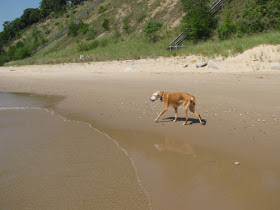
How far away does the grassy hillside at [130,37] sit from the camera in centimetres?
1952

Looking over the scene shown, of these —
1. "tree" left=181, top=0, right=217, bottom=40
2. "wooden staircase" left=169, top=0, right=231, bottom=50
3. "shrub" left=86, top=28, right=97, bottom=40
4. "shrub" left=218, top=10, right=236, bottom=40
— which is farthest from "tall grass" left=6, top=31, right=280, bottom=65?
"shrub" left=86, top=28, right=97, bottom=40

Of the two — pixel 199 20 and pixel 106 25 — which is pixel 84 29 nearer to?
pixel 106 25

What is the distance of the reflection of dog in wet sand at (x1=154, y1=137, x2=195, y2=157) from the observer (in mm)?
5313

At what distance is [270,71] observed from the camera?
13.4m

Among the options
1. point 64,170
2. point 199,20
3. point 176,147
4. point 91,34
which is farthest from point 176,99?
point 91,34

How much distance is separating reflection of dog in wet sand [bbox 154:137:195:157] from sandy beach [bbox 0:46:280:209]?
19 mm

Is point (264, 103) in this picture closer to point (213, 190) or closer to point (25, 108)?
point (213, 190)

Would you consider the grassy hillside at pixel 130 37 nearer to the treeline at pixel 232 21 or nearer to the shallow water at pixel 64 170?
the treeline at pixel 232 21

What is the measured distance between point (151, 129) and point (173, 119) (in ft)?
3.88

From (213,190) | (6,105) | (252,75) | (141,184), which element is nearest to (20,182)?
(141,184)

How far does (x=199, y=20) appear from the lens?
1080 inches

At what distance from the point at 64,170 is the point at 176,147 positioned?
223 centimetres

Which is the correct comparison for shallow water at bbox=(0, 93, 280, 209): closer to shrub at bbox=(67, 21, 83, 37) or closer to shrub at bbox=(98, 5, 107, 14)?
shrub at bbox=(67, 21, 83, 37)

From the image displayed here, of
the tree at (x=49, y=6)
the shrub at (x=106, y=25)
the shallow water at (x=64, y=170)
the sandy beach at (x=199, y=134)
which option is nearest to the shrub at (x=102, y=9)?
the shrub at (x=106, y=25)
